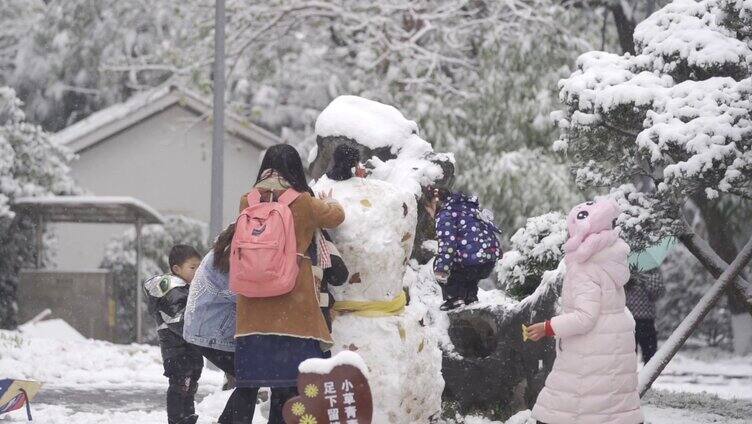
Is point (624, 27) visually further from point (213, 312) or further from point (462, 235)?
point (213, 312)

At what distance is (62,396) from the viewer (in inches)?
431

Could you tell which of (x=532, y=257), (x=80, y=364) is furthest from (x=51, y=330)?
(x=532, y=257)

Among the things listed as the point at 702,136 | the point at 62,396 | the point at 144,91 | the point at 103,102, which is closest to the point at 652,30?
the point at 702,136

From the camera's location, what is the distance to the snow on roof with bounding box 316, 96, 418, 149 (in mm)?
8219

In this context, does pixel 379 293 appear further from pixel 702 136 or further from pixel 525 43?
pixel 525 43

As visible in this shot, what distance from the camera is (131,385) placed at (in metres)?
12.2

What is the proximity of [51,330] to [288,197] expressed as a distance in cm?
1170

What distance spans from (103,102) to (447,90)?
13.3m

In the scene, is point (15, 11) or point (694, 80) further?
point (15, 11)

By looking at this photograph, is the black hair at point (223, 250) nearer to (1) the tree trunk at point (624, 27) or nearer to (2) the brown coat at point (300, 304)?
(2) the brown coat at point (300, 304)

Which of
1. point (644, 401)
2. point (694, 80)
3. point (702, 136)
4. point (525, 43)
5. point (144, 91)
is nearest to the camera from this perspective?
point (702, 136)

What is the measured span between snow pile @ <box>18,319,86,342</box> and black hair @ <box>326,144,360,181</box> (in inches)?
423

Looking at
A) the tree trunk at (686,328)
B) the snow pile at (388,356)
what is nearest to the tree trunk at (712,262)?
the tree trunk at (686,328)

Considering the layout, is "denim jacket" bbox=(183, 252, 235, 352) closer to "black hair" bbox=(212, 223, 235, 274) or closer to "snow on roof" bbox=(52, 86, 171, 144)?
"black hair" bbox=(212, 223, 235, 274)
